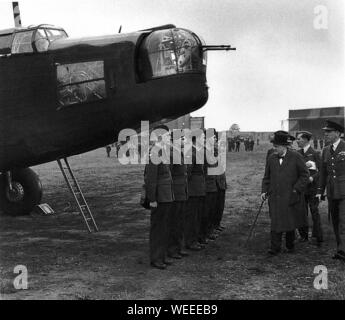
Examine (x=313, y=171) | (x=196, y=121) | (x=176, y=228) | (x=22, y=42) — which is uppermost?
(x=22, y=42)

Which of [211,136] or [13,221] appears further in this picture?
[13,221]

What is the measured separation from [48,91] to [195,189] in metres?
3.38

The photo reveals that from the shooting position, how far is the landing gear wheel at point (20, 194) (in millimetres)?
12164

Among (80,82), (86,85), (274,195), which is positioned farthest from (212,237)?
(80,82)

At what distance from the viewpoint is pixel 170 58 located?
8422 mm

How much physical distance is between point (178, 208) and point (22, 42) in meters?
4.55

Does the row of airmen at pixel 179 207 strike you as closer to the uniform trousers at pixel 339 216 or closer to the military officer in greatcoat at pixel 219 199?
the military officer in greatcoat at pixel 219 199

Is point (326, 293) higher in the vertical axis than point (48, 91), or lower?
lower

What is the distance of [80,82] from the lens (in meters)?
8.91

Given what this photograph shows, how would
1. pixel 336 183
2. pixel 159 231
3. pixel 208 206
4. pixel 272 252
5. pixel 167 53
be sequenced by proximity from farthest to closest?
1. pixel 208 206
2. pixel 167 53
3. pixel 272 252
4. pixel 336 183
5. pixel 159 231

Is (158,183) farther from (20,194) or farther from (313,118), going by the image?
(313,118)
